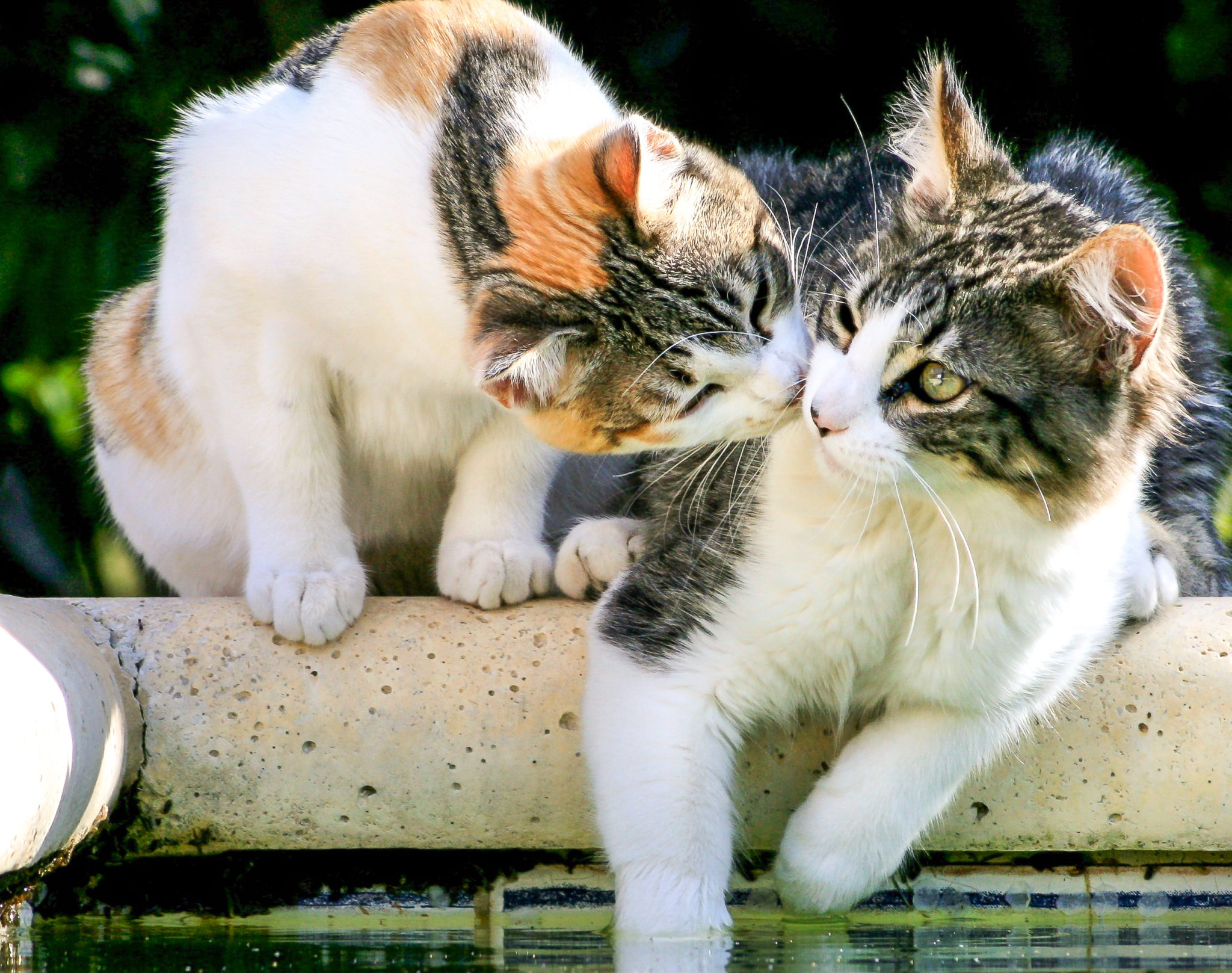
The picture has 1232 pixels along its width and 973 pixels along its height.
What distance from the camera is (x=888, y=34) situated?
3678 millimetres

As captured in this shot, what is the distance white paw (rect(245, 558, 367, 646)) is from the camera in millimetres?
2375

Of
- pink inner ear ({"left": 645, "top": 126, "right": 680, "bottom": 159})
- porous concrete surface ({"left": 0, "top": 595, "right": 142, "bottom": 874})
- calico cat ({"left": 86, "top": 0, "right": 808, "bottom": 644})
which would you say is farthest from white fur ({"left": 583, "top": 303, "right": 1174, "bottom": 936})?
porous concrete surface ({"left": 0, "top": 595, "right": 142, "bottom": 874})

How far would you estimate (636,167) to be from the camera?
6.86 ft

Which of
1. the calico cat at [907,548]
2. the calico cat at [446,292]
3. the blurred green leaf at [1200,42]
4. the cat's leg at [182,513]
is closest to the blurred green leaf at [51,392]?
the cat's leg at [182,513]

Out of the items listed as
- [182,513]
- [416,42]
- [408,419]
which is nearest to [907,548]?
[408,419]

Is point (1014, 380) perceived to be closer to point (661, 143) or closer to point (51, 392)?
point (661, 143)

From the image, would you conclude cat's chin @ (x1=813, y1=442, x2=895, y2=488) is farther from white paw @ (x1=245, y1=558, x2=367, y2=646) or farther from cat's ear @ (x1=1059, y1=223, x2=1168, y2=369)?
white paw @ (x1=245, y1=558, x2=367, y2=646)

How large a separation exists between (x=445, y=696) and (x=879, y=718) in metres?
0.79

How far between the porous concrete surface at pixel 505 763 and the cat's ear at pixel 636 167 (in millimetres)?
861

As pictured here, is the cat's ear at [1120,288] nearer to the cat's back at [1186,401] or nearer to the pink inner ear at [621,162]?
the pink inner ear at [621,162]

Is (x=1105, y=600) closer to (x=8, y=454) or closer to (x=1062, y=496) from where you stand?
(x=1062, y=496)

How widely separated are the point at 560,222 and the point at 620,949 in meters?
1.19

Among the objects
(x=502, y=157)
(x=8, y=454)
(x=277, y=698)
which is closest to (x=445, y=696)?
(x=277, y=698)

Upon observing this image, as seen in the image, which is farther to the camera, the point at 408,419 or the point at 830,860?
the point at 408,419
